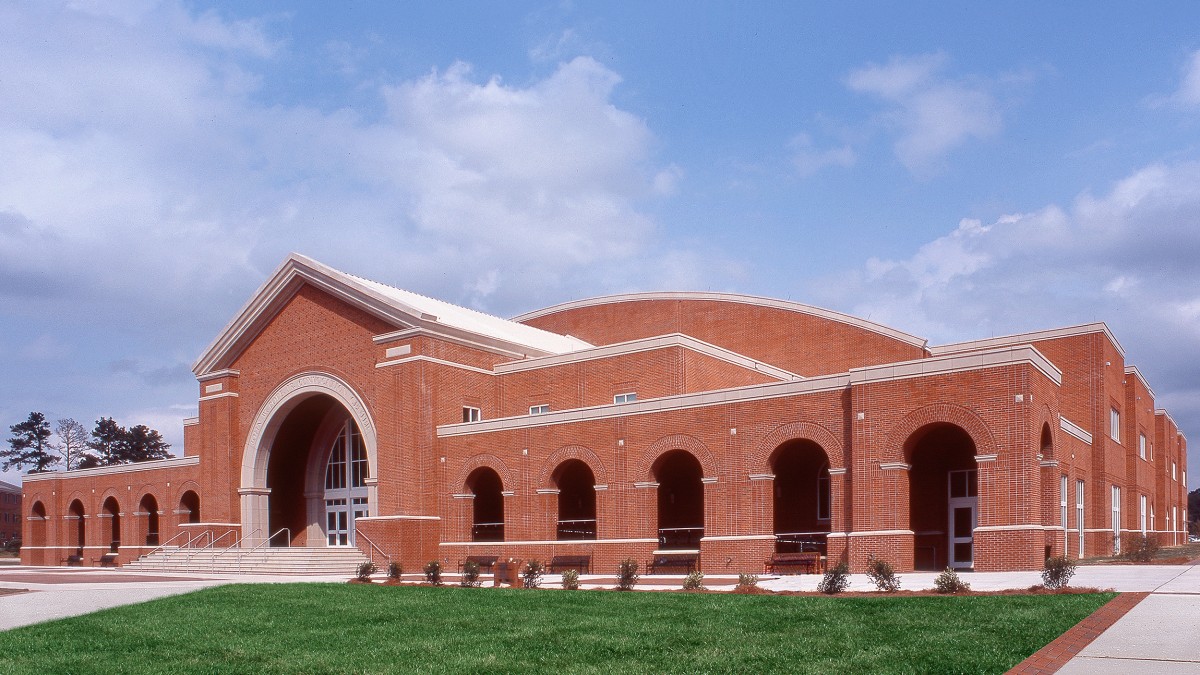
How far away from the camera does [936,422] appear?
2586 centimetres

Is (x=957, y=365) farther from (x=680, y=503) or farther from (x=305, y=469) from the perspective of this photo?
(x=305, y=469)

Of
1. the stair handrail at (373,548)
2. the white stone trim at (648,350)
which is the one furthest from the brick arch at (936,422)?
the stair handrail at (373,548)

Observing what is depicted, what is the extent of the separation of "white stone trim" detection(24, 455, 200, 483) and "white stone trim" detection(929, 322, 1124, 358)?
33033mm

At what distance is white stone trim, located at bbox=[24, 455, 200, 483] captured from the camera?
48125 mm

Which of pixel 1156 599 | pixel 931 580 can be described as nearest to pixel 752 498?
pixel 931 580

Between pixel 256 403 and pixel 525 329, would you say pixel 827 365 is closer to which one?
pixel 525 329

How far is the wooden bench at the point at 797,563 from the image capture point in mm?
27484

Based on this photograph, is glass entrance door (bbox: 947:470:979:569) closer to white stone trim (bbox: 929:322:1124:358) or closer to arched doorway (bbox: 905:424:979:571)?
arched doorway (bbox: 905:424:979:571)

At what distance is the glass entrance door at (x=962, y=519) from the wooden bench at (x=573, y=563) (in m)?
10.8

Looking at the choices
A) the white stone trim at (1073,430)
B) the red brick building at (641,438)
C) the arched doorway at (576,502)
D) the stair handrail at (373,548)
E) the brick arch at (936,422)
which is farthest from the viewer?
the arched doorway at (576,502)

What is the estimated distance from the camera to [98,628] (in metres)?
16.9

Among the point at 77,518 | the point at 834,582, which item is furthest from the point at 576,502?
the point at 77,518

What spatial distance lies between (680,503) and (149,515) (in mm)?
29631

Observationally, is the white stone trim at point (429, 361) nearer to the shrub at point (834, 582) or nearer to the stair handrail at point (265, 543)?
the stair handrail at point (265, 543)
